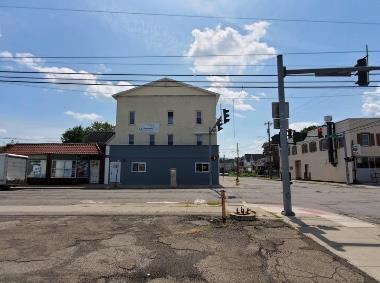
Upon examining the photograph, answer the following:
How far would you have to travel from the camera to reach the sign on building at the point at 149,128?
4488 cm

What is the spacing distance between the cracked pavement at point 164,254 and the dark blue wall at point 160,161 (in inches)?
1200

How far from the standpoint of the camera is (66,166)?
42531 mm

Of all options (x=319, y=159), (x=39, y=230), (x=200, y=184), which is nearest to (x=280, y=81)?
(x=39, y=230)

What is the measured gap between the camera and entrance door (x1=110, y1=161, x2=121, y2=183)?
42.1 metres

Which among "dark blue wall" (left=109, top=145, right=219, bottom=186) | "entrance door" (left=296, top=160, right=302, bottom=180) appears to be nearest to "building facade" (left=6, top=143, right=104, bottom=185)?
"dark blue wall" (left=109, top=145, right=219, bottom=186)

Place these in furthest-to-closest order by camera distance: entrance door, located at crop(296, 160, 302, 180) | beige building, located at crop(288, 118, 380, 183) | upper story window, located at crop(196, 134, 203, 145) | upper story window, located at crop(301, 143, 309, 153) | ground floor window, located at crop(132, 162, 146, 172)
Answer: entrance door, located at crop(296, 160, 302, 180) < upper story window, located at crop(301, 143, 309, 153) < beige building, located at crop(288, 118, 380, 183) < upper story window, located at crop(196, 134, 203, 145) < ground floor window, located at crop(132, 162, 146, 172)

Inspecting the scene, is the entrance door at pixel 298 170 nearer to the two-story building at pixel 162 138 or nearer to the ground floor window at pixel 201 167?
the two-story building at pixel 162 138

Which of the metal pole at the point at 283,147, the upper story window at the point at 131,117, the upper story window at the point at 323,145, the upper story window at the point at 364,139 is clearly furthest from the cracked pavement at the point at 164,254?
the upper story window at the point at 323,145

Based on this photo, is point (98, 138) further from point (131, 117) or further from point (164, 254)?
point (164, 254)

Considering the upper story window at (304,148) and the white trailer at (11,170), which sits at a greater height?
the upper story window at (304,148)

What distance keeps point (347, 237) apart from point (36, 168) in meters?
38.8

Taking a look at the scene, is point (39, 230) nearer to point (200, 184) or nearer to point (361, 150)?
point (200, 184)

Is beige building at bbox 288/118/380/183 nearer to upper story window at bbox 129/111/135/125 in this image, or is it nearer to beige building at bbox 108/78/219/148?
beige building at bbox 108/78/219/148

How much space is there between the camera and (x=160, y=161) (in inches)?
1671
